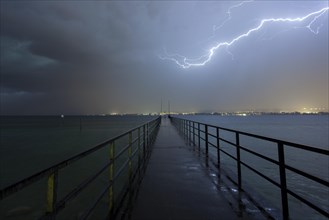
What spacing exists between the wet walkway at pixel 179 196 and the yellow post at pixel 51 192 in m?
1.75

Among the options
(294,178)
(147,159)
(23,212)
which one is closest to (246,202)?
(147,159)

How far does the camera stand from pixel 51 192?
151 centimetres

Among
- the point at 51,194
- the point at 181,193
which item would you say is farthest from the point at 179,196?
the point at 51,194

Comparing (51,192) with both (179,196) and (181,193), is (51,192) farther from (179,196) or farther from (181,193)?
(181,193)

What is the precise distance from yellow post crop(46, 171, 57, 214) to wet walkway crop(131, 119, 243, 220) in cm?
175

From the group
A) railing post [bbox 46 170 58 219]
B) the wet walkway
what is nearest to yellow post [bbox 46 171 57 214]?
railing post [bbox 46 170 58 219]

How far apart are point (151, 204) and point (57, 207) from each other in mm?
2192

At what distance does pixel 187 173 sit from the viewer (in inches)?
213

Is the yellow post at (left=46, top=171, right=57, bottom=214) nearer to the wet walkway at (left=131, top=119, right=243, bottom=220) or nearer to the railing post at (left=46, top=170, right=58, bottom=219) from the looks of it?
the railing post at (left=46, top=170, right=58, bottom=219)

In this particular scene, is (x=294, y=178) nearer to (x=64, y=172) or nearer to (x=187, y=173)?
(x=187, y=173)

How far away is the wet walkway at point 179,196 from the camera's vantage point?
3.14m

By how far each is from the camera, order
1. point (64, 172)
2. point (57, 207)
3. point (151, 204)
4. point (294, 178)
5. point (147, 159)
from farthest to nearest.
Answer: point (64, 172), point (294, 178), point (147, 159), point (151, 204), point (57, 207)

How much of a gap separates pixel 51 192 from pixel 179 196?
273 centimetres

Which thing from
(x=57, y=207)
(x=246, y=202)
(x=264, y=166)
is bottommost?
(x=264, y=166)
